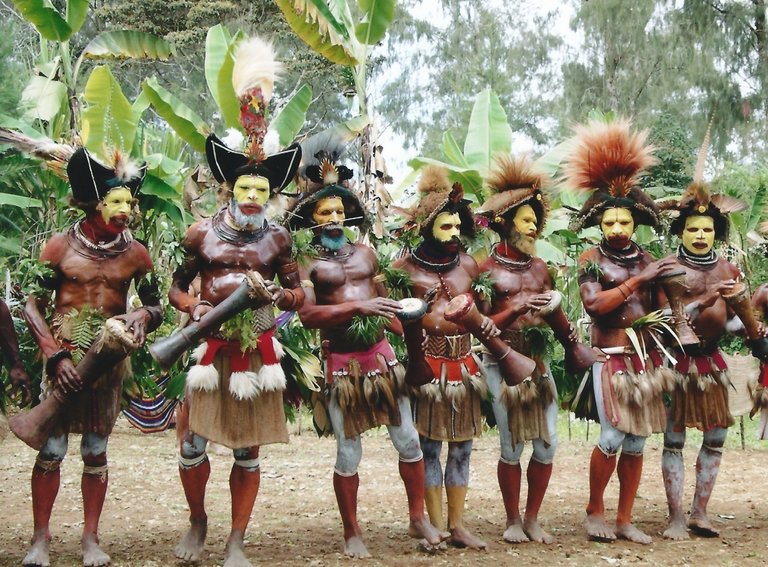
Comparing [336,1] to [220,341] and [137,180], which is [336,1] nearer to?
[137,180]

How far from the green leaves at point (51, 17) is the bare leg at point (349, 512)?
4.96 metres

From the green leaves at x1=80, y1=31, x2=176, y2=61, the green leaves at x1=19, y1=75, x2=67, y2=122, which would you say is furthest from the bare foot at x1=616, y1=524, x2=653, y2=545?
the green leaves at x1=80, y1=31, x2=176, y2=61

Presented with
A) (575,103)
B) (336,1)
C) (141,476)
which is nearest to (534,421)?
(141,476)

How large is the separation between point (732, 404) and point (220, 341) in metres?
3.16

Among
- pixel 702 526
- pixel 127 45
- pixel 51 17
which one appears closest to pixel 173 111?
pixel 51 17

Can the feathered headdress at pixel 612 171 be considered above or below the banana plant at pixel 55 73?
below

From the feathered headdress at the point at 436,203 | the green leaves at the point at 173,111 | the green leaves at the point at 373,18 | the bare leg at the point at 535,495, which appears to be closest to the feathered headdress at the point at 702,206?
the feathered headdress at the point at 436,203

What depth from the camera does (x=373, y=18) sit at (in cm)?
762

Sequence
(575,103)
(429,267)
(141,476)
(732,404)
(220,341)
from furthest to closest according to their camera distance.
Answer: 1. (575,103)
2. (141,476)
3. (732,404)
4. (429,267)
5. (220,341)

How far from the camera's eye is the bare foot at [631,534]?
194 inches

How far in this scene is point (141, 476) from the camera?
7.25 metres

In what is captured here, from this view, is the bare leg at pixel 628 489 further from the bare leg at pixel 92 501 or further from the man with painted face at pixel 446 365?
the bare leg at pixel 92 501

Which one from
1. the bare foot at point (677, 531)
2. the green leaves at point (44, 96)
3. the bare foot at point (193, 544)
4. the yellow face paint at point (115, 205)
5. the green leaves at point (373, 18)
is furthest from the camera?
the green leaves at point (44, 96)

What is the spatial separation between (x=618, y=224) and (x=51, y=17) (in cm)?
515
